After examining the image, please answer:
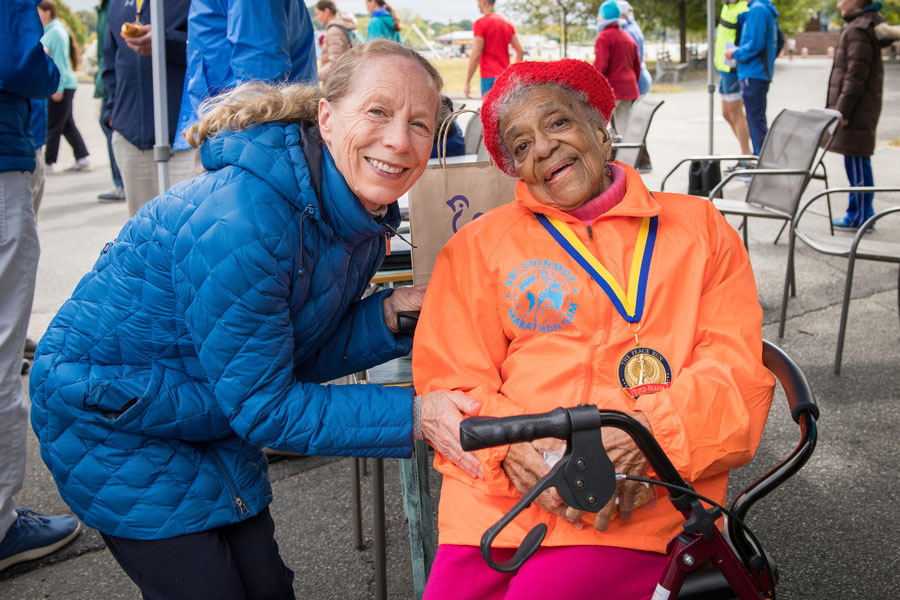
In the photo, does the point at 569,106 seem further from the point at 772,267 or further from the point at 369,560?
the point at 772,267

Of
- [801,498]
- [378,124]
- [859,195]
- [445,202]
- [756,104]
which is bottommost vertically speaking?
[801,498]

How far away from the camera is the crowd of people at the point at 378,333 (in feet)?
5.58

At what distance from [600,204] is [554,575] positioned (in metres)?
0.95

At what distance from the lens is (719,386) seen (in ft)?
5.88

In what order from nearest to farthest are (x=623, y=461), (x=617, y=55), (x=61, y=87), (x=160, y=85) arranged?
(x=623, y=461) → (x=160, y=85) → (x=617, y=55) → (x=61, y=87)

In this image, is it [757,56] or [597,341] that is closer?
[597,341]

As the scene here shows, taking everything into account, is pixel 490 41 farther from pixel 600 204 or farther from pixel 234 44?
pixel 600 204

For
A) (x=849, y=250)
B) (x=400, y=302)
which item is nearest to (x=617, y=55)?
(x=849, y=250)

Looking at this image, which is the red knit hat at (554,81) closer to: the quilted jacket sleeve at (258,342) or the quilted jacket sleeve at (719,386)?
the quilted jacket sleeve at (719,386)

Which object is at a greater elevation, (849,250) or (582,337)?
(582,337)

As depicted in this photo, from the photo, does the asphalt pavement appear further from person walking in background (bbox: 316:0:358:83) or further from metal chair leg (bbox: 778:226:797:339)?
person walking in background (bbox: 316:0:358:83)

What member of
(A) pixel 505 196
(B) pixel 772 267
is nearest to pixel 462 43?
(B) pixel 772 267

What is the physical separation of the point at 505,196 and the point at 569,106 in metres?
0.40

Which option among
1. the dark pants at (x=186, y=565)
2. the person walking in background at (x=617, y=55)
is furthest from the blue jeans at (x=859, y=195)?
the dark pants at (x=186, y=565)
